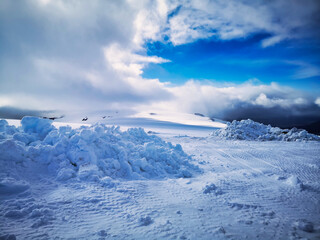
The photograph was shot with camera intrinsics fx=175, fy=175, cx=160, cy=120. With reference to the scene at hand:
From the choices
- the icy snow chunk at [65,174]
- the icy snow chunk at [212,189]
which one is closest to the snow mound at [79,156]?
the icy snow chunk at [65,174]

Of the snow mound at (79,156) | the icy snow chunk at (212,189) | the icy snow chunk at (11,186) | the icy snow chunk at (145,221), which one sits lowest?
the icy snow chunk at (145,221)

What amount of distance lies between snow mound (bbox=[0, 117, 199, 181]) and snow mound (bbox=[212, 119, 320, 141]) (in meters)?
12.3

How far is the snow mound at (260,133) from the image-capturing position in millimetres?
14891

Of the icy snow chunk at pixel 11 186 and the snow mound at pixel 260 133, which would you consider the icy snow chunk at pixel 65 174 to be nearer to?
the icy snow chunk at pixel 11 186

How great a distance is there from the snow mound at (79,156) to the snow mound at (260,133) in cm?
1231

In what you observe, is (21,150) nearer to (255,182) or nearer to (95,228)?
(95,228)

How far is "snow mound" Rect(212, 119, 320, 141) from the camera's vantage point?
14891mm

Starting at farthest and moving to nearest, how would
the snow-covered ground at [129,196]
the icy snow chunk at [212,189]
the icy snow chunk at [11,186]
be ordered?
1. the icy snow chunk at [212,189]
2. the icy snow chunk at [11,186]
3. the snow-covered ground at [129,196]

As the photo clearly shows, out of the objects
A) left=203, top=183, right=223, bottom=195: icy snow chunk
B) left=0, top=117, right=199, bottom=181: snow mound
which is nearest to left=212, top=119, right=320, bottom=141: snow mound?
left=0, top=117, right=199, bottom=181: snow mound

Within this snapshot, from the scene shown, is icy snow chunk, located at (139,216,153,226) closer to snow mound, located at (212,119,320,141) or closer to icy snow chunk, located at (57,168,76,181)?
icy snow chunk, located at (57,168,76,181)

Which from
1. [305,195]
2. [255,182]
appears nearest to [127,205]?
[255,182]

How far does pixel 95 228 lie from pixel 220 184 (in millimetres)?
2969

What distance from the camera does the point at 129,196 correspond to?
11.3 feet

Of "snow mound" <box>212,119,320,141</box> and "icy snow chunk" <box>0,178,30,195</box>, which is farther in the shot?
"snow mound" <box>212,119,320,141</box>
